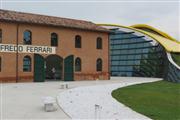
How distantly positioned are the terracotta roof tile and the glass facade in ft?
31.4

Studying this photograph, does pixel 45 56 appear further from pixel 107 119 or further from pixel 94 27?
pixel 107 119

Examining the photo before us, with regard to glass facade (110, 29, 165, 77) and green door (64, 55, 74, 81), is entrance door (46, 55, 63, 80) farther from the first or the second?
glass facade (110, 29, 165, 77)

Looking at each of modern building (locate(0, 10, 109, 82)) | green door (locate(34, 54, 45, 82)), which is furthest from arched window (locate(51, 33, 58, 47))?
green door (locate(34, 54, 45, 82))

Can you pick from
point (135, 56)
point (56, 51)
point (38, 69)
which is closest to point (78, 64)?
point (56, 51)

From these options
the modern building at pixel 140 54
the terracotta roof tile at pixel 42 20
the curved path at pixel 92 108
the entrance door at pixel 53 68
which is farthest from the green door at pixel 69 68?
the curved path at pixel 92 108

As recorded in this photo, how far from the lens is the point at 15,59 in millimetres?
28422

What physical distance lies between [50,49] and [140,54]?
18770mm

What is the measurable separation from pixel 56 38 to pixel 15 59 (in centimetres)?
482

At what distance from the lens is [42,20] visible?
102 feet

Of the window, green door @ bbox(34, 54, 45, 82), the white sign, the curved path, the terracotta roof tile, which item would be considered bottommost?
the curved path

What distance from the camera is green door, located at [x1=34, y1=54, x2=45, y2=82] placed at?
29533 mm

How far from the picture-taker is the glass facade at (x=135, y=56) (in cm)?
4331

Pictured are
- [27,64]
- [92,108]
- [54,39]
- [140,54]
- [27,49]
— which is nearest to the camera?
[92,108]

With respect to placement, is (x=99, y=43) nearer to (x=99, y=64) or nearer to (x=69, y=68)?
(x=99, y=64)
